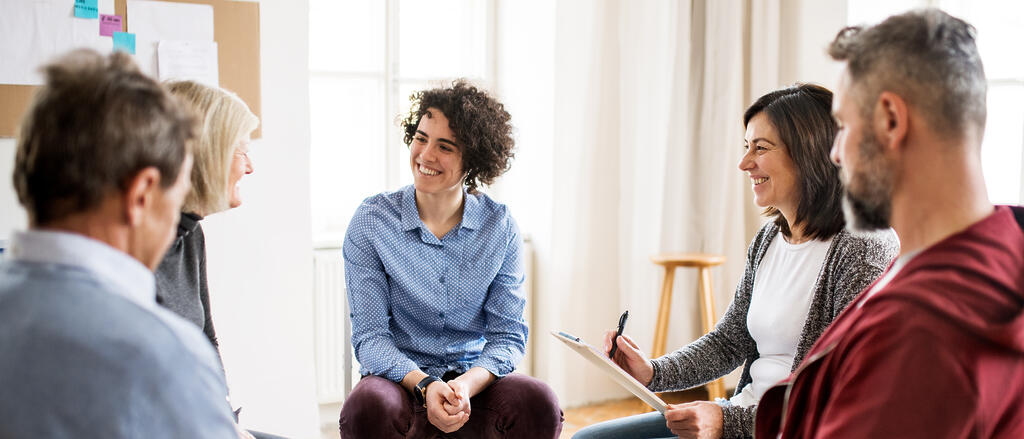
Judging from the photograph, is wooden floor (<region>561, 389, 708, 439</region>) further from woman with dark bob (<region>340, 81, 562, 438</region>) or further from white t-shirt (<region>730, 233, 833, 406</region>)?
white t-shirt (<region>730, 233, 833, 406</region>)

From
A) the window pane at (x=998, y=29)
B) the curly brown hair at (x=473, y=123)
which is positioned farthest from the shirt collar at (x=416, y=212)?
the window pane at (x=998, y=29)

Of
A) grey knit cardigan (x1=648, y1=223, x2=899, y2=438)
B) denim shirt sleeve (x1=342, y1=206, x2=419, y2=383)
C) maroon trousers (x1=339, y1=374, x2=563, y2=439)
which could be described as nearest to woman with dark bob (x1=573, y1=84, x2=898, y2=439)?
grey knit cardigan (x1=648, y1=223, x2=899, y2=438)

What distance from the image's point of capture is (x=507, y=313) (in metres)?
2.11

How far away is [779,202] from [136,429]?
4.46 ft

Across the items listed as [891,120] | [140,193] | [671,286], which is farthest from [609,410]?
[140,193]

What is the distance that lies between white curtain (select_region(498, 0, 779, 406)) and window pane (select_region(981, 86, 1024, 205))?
A: 0.99 meters

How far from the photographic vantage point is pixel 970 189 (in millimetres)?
963

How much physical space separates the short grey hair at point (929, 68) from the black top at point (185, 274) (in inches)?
47.6

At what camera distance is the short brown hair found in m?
0.81

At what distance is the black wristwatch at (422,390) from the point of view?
1865mm

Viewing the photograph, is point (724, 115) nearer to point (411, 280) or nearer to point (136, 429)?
point (411, 280)

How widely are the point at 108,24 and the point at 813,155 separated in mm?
2109

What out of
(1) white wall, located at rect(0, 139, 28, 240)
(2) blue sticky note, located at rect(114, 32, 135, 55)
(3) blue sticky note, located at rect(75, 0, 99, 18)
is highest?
(3) blue sticky note, located at rect(75, 0, 99, 18)

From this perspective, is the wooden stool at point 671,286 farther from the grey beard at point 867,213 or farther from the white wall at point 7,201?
the white wall at point 7,201
